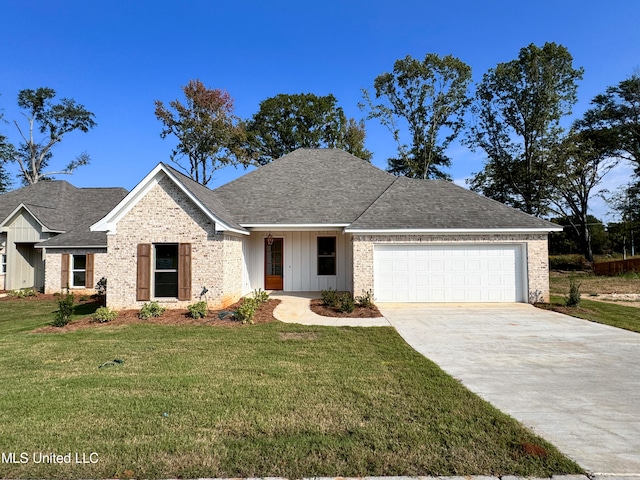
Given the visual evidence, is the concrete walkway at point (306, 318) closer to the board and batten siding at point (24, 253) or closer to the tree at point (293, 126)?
the board and batten siding at point (24, 253)

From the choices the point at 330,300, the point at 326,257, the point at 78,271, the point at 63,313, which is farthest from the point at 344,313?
the point at 78,271

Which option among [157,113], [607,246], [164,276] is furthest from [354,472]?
[607,246]

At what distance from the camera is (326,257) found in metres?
15.7

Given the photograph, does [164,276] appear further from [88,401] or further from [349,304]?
[88,401]

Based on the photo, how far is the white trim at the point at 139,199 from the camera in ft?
36.8

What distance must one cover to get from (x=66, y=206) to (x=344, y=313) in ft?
62.8

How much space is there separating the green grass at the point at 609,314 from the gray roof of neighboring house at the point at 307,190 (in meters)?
8.36

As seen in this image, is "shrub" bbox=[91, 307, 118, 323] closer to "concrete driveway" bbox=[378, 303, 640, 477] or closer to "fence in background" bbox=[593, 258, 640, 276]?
"concrete driveway" bbox=[378, 303, 640, 477]

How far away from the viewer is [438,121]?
105 feet

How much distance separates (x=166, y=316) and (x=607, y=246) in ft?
168

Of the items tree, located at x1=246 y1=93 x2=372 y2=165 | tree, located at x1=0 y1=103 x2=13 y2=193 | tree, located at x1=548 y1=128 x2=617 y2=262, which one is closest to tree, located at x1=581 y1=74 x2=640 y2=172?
tree, located at x1=548 y1=128 x2=617 y2=262

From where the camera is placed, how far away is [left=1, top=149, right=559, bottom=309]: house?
11523 millimetres

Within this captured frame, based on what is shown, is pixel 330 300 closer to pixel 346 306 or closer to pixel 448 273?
pixel 346 306

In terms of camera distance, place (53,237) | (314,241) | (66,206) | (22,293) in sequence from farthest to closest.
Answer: (66,206) < (53,237) < (22,293) < (314,241)
